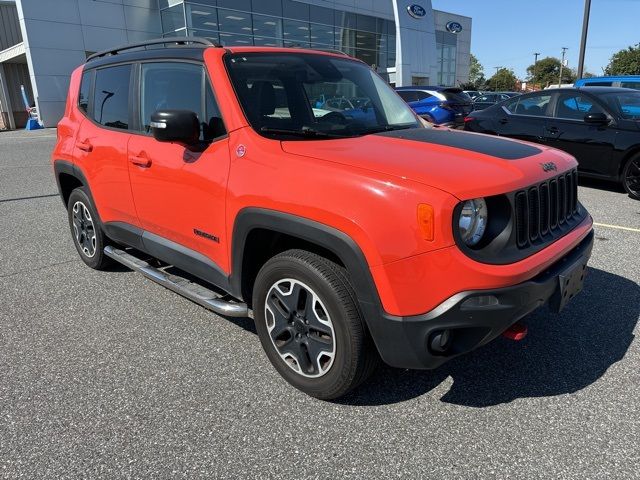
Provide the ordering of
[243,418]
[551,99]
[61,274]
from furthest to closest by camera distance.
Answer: [551,99]
[61,274]
[243,418]

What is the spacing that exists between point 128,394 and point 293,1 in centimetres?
3081

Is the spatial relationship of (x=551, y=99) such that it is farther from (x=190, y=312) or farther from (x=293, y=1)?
(x=293, y=1)

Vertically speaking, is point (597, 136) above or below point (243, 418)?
above

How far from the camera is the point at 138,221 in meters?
3.73

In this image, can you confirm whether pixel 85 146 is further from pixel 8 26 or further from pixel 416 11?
pixel 416 11

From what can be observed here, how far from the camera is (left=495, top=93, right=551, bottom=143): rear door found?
8.16 metres

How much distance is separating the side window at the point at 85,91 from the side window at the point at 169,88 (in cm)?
108

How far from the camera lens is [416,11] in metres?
36.9

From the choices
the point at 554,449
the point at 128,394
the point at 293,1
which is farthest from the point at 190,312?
the point at 293,1

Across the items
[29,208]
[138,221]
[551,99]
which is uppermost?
[551,99]

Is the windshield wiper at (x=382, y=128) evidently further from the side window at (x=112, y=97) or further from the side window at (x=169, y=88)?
the side window at (x=112, y=97)

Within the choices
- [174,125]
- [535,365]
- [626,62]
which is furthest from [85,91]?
[626,62]

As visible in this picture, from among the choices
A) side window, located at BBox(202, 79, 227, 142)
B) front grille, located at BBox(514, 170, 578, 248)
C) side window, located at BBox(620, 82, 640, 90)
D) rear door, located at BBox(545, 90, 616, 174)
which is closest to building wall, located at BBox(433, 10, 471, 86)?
side window, located at BBox(620, 82, 640, 90)

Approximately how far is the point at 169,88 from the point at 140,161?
1.74 ft
